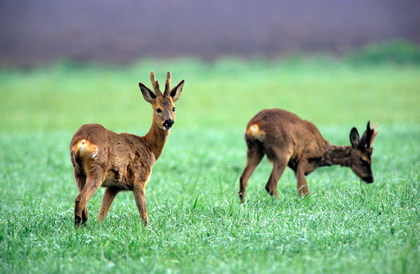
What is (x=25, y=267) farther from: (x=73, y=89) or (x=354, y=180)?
(x=73, y=89)

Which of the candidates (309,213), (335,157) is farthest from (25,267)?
(335,157)

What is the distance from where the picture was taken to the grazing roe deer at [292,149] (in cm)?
828

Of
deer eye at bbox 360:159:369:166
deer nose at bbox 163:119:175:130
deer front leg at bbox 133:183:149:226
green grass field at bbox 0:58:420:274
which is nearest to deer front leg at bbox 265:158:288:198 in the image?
green grass field at bbox 0:58:420:274

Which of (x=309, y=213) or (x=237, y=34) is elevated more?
(x=237, y=34)

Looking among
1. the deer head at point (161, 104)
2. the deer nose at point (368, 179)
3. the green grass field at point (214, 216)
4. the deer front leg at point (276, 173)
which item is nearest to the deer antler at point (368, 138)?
the deer nose at point (368, 179)

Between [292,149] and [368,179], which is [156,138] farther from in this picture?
[368,179]

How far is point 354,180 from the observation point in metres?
A: 9.62

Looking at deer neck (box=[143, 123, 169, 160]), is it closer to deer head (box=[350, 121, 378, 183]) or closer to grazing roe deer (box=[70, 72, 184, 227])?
grazing roe deer (box=[70, 72, 184, 227])

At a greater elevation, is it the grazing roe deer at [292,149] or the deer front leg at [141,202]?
the grazing roe deer at [292,149]

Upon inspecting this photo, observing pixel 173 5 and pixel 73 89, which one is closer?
pixel 73 89

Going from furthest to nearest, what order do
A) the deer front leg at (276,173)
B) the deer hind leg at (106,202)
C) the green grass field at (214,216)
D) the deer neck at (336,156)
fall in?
1. the deer neck at (336,156)
2. the deer front leg at (276,173)
3. the deer hind leg at (106,202)
4. the green grass field at (214,216)

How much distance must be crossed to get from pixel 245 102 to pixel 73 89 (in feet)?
29.0

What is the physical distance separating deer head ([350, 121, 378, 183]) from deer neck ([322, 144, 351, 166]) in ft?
0.26

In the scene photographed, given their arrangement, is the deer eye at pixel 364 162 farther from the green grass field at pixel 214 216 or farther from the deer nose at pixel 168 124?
the deer nose at pixel 168 124
